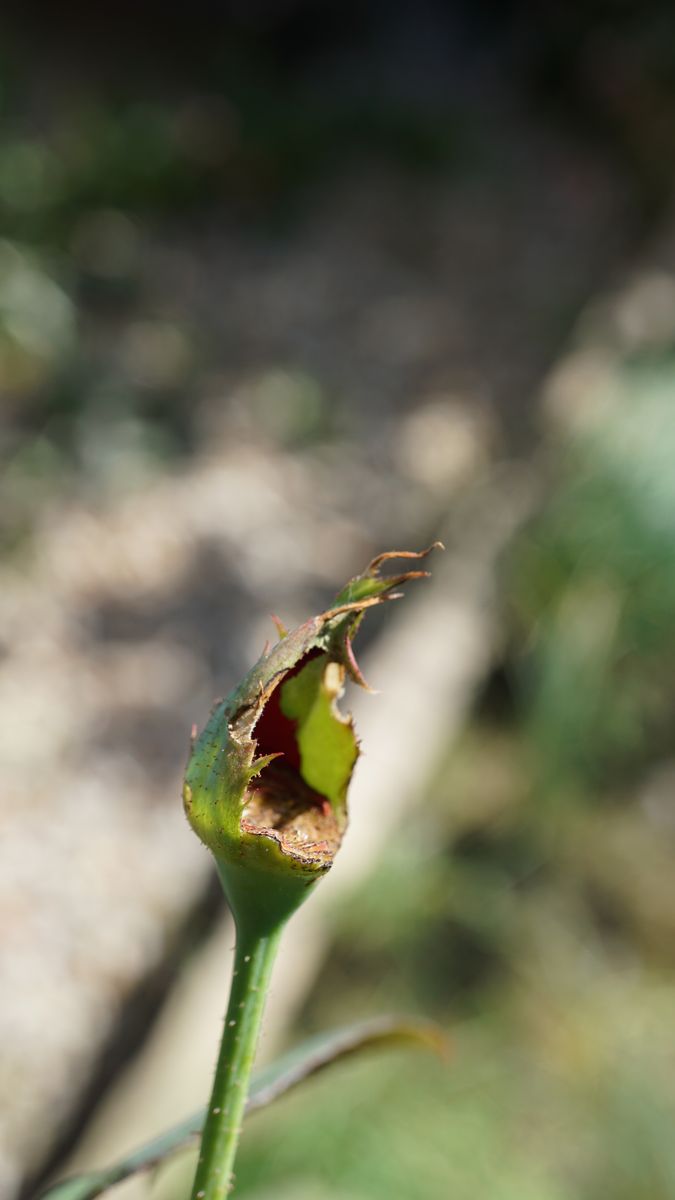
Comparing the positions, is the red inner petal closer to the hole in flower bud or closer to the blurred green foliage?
the hole in flower bud

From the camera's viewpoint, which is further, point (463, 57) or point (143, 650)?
point (463, 57)

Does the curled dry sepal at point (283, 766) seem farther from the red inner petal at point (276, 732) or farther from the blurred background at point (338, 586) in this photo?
the blurred background at point (338, 586)

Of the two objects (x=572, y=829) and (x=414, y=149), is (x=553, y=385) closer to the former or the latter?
(x=572, y=829)

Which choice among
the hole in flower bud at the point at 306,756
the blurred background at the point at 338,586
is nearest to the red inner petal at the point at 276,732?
the hole in flower bud at the point at 306,756

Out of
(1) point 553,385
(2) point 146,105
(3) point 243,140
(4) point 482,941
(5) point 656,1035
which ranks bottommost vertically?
(5) point 656,1035

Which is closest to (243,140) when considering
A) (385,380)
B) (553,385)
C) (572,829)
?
(385,380)

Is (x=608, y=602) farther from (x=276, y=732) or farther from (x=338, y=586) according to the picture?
(x=276, y=732)

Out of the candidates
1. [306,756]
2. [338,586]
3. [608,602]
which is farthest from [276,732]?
[338,586]
